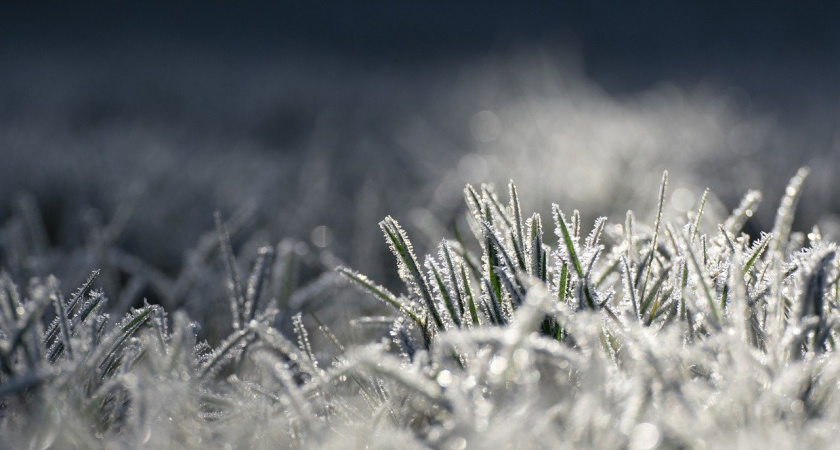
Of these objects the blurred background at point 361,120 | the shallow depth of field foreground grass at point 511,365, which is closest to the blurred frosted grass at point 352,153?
the blurred background at point 361,120

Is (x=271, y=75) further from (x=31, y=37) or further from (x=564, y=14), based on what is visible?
(x=564, y=14)

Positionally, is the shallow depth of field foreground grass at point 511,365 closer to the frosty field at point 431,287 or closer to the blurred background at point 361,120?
the frosty field at point 431,287

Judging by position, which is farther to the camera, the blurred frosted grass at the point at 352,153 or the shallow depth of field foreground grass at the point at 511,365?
the blurred frosted grass at the point at 352,153

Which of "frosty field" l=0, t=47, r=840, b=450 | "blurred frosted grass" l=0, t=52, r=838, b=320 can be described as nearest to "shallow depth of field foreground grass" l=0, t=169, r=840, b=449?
"frosty field" l=0, t=47, r=840, b=450

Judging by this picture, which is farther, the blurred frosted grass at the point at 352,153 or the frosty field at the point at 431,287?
the blurred frosted grass at the point at 352,153

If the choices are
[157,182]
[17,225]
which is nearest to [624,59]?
[157,182]

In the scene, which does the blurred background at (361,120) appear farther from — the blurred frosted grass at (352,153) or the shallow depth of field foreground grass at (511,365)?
the shallow depth of field foreground grass at (511,365)
